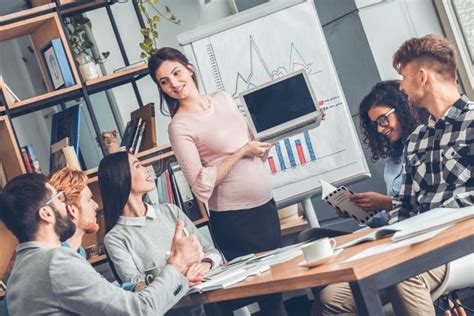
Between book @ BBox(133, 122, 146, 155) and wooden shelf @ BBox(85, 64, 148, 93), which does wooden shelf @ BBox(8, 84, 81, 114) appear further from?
book @ BBox(133, 122, 146, 155)

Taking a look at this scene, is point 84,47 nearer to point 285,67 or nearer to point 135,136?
point 135,136

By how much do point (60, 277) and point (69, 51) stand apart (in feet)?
7.47

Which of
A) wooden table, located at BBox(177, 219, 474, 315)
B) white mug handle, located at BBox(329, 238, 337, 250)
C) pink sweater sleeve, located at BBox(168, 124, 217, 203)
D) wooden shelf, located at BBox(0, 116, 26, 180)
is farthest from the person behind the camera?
wooden shelf, located at BBox(0, 116, 26, 180)

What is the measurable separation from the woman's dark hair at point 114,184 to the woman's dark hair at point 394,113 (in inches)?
43.2

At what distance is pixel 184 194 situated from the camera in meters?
4.68

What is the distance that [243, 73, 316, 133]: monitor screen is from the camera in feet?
12.8

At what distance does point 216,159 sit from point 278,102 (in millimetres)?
421

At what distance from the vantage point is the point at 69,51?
14.8 ft

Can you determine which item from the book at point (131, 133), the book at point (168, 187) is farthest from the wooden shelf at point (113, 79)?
the book at point (168, 187)

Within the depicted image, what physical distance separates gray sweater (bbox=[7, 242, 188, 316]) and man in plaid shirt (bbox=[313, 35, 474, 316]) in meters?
0.81

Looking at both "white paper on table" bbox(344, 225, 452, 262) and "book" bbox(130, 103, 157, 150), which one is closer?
"white paper on table" bbox(344, 225, 452, 262)

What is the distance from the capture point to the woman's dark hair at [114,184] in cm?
350

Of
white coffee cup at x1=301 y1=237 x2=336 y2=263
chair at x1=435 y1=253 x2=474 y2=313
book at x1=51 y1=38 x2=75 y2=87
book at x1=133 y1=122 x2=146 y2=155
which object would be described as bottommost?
chair at x1=435 y1=253 x2=474 y2=313

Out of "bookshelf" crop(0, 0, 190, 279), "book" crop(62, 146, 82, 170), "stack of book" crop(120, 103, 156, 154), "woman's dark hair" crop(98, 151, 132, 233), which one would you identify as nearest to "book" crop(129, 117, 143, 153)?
"stack of book" crop(120, 103, 156, 154)
